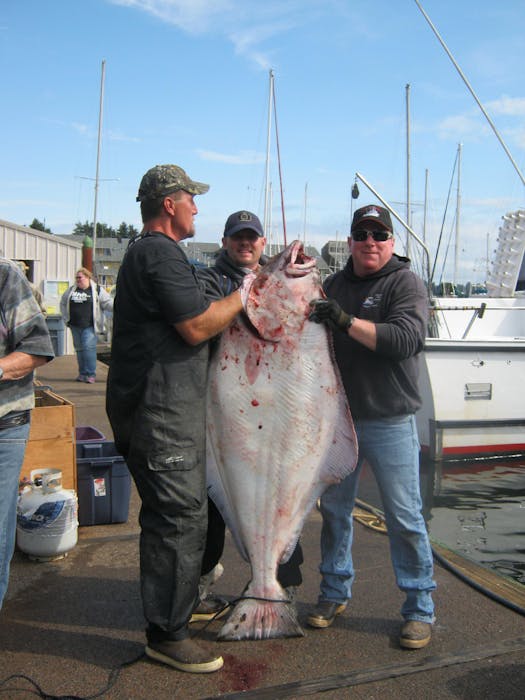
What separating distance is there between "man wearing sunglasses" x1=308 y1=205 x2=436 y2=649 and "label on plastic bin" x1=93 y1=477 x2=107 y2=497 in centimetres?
181

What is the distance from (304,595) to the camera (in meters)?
3.64

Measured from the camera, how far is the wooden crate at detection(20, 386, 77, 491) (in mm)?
4312

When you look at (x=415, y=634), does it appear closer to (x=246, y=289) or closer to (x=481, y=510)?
(x=246, y=289)

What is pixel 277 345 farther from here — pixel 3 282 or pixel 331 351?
pixel 3 282

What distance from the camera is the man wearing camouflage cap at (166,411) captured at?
106 inches

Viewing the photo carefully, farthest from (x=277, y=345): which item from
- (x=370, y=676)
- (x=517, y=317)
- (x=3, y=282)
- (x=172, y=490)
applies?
(x=517, y=317)

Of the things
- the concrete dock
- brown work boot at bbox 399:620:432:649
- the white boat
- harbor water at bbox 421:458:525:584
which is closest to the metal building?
the white boat

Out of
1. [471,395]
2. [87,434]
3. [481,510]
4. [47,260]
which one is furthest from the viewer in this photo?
[47,260]

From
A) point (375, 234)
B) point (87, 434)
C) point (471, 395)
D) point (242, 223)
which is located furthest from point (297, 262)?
point (471, 395)

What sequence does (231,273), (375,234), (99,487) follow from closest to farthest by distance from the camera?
(375,234), (231,273), (99,487)

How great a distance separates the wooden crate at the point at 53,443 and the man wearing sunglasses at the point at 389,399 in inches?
75.0

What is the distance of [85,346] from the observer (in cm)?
1087

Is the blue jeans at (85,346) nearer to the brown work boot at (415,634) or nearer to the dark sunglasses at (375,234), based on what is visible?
the dark sunglasses at (375,234)

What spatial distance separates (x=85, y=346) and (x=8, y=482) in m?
8.32
